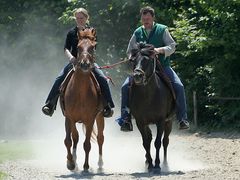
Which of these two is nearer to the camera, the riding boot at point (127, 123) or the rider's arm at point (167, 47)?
the rider's arm at point (167, 47)

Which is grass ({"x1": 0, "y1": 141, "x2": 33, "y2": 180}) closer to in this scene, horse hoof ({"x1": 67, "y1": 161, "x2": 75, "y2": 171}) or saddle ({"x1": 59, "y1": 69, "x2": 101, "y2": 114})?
horse hoof ({"x1": 67, "y1": 161, "x2": 75, "y2": 171})

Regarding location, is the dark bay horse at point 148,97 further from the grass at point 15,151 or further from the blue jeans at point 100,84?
the grass at point 15,151

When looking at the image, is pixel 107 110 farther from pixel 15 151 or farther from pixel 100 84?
Answer: pixel 15 151

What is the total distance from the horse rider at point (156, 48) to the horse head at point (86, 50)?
32.4 inches

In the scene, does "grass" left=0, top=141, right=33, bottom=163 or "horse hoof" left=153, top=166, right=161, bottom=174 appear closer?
"horse hoof" left=153, top=166, right=161, bottom=174

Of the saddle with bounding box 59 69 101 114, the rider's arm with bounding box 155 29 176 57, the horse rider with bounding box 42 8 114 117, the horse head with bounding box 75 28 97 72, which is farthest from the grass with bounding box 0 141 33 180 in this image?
the rider's arm with bounding box 155 29 176 57

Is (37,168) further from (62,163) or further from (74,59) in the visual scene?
(74,59)

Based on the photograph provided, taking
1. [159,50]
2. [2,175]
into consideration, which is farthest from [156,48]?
[2,175]

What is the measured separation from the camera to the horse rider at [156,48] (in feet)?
46.2

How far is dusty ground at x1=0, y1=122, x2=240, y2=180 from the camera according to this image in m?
13.3

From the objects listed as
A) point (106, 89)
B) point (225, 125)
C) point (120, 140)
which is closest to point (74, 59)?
point (106, 89)

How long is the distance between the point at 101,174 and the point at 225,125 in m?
10.8

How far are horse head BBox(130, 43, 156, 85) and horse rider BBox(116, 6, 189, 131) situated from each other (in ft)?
1.45

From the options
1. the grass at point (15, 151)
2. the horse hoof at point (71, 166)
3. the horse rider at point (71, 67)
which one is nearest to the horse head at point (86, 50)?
the horse rider at point (71, 67)
